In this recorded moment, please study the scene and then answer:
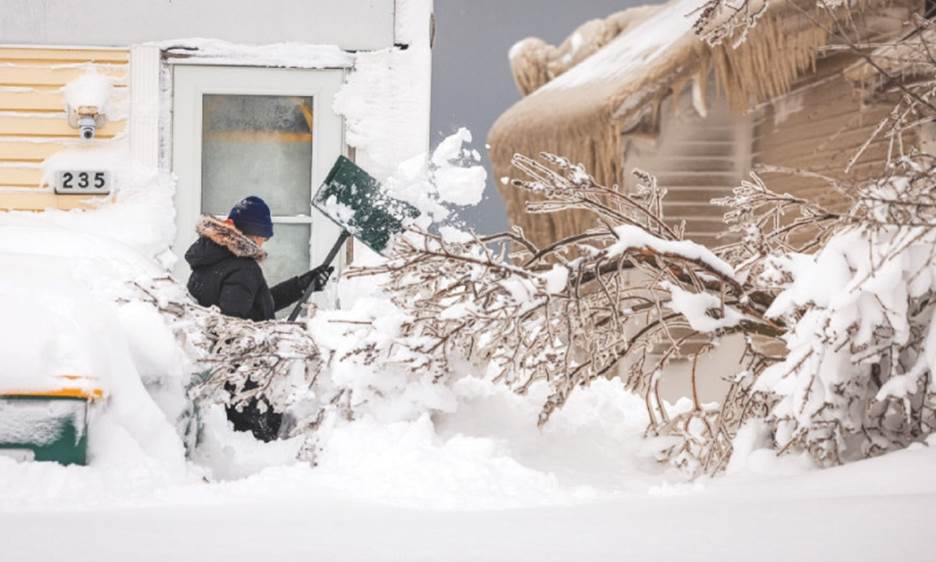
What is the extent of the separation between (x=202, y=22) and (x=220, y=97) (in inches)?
19.7

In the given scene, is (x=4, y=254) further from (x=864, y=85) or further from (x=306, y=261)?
(x=864, y=85)

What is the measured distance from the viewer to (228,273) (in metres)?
5.56

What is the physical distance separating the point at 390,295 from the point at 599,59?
780 centimetres

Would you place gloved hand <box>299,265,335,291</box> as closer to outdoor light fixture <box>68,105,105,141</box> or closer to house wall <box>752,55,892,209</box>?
outdoor light fixture <box>68,105,105,141</box>

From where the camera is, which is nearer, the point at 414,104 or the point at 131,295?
the point at 131,295

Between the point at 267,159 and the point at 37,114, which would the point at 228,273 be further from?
the point at 37,114

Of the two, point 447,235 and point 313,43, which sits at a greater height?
point 313,43

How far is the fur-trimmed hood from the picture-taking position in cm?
557

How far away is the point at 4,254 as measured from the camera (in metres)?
3.95

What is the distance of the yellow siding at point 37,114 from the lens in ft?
22.8

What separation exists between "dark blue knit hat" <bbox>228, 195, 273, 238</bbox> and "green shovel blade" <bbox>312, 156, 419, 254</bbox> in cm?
42

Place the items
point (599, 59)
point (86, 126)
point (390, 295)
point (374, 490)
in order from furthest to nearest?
point (599, 59) → point (86, 126) → point (390, 295) → point (374, 490)

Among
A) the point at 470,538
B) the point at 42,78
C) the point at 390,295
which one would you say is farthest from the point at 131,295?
the point at 42,78

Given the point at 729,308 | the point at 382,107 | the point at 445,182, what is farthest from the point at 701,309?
the point at 382,107
